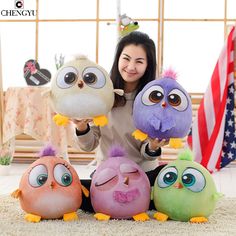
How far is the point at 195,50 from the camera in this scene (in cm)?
347

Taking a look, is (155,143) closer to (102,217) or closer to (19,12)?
(102,217)

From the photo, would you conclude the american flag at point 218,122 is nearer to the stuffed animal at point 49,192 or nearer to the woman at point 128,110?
the woman at point 128,110

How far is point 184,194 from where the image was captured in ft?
4.44

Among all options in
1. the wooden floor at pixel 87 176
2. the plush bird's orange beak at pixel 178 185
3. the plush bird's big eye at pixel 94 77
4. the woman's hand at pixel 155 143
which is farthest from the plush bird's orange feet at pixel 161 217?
the wooden floor at pixel 87 176

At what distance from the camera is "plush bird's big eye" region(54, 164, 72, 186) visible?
1.38 meters

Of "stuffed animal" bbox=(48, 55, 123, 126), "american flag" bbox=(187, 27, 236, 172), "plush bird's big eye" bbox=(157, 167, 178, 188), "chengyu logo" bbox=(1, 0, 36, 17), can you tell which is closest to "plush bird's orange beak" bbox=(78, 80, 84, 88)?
"stuffed animal" bbox=(48, 55, 123, 126)

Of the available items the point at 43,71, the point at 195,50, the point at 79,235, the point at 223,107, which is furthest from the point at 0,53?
the point at 79,235

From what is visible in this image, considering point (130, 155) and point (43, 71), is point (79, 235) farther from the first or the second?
point (43, 71)

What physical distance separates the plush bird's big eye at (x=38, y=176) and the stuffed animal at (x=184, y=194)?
0.33 m

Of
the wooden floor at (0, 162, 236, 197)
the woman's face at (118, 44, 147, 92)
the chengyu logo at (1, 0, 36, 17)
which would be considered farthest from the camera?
the chengyu logo at (1, 0, 36, 17)

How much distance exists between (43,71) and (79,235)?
2.07 m

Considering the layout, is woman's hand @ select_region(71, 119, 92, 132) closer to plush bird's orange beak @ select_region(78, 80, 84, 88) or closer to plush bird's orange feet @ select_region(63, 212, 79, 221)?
plush bird's orange beak @ select_region(78, 80, 84, 88)

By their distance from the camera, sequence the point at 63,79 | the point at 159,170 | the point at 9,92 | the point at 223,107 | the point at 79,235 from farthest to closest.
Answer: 1. the point at 9,92
2. the point at 223,107
3. the point at 159,170
4. the point at 63,79
5. the point at 79,235

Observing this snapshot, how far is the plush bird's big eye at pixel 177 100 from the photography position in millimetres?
1374
